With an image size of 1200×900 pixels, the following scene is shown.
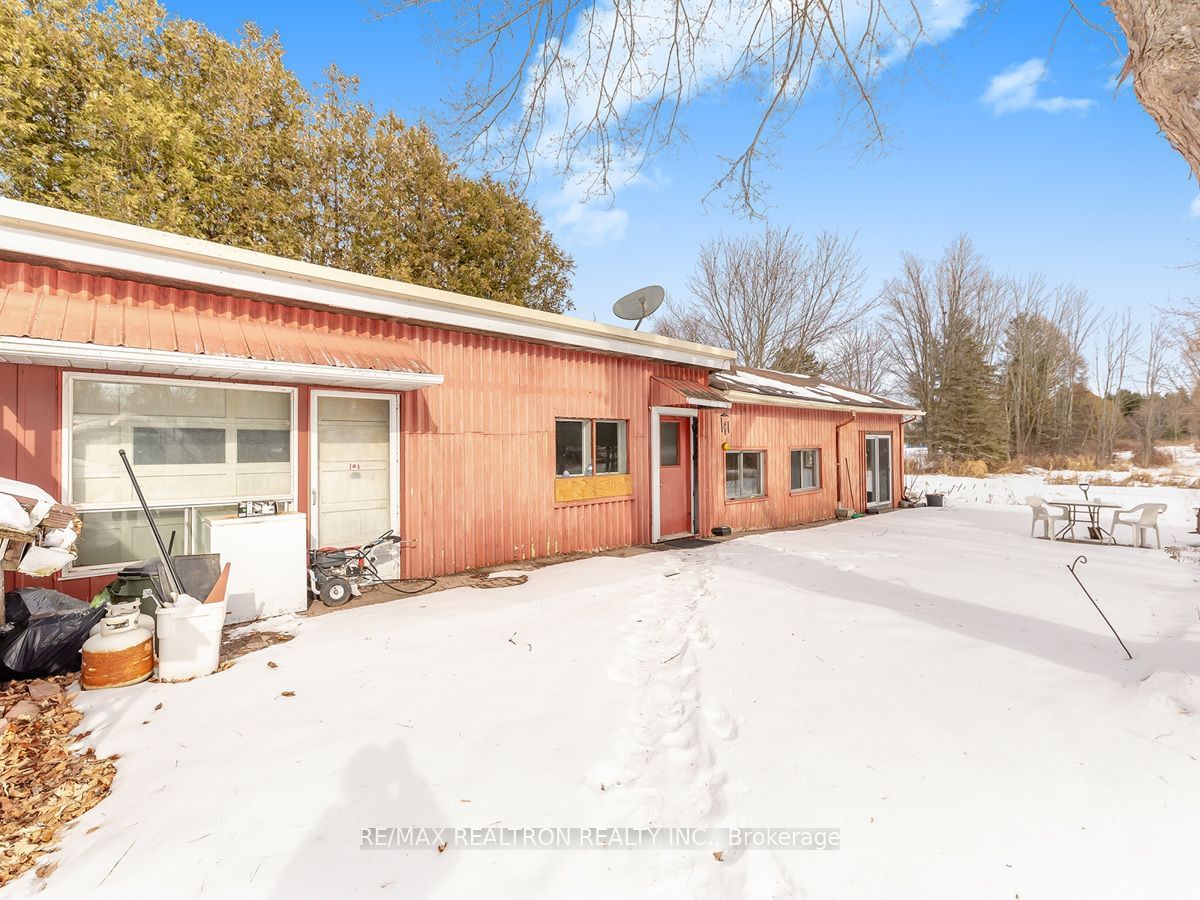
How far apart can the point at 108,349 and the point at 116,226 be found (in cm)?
122

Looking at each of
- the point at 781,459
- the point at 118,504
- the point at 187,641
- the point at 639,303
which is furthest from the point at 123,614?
the point at 781,459

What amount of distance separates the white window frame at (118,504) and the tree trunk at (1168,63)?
6697mm

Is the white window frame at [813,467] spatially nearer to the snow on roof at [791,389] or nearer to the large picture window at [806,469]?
the large picture window at [806,469]

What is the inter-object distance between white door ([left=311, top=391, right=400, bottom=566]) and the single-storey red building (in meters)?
0.02

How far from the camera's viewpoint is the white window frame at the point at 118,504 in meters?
4.25

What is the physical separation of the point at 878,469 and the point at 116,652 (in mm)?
16263

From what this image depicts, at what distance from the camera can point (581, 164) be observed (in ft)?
17.2

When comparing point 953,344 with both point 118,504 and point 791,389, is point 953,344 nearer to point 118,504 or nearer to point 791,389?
point 791,389

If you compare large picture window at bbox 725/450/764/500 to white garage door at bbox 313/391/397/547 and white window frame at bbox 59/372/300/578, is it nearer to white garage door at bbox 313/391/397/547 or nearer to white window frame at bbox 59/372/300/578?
white garage door at bbox 313/391/397/547

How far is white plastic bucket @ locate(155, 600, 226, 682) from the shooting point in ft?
11.6

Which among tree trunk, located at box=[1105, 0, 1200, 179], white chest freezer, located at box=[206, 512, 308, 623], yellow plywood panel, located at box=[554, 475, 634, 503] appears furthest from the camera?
yellow plywood panel, located at box=[554, 475, 634, 503]

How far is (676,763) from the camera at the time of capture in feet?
8.60

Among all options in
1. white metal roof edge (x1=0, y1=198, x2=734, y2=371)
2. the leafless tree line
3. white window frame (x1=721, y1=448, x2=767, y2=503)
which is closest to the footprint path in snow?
white metal roof edge (x1=0, y1=198, x2=734, y2=371)

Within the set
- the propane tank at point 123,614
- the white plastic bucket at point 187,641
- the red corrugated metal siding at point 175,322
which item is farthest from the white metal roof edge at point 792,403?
the propane tank at point 123,614
